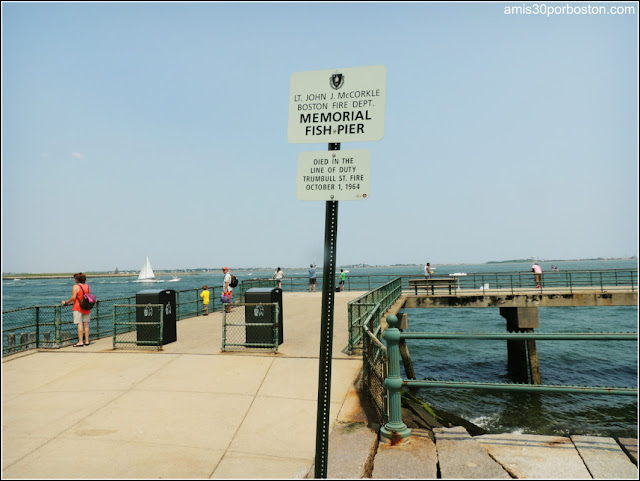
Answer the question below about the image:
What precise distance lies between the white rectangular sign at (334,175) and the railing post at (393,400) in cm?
182

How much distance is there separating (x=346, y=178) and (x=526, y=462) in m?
3.14

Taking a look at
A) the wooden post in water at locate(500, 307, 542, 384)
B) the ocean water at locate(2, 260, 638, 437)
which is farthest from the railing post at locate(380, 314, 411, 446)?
the wooden post in water at locate(500, 307, 542, 384)

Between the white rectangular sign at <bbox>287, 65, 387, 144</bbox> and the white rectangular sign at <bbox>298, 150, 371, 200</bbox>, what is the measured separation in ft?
0.37

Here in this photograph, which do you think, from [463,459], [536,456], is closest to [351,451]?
[463,459]

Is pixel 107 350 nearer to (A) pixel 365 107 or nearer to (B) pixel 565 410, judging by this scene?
(A) pixel 365 107

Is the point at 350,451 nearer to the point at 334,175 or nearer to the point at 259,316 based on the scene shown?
the point at 334,175

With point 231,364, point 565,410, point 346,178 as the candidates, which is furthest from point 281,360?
point 565,410

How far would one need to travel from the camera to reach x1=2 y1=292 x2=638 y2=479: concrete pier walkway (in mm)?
3686

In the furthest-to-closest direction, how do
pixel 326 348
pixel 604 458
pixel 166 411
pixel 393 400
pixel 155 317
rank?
1. pixel 155 317
2. pixel 166 411
3. pixel 393 400
4. pixel 604 458
5. pixel 326 348

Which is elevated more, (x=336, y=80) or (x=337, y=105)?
(x=336, y=80)

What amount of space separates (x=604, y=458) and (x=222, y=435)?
389 cm

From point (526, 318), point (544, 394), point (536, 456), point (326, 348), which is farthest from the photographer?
point (526, 318)

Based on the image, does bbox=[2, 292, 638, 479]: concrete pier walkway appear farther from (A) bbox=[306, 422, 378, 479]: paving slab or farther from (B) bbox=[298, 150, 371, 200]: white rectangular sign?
(B) bbox=[298, 150, 371, 200]: white rectangular sign

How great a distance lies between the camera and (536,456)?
3771 mm
